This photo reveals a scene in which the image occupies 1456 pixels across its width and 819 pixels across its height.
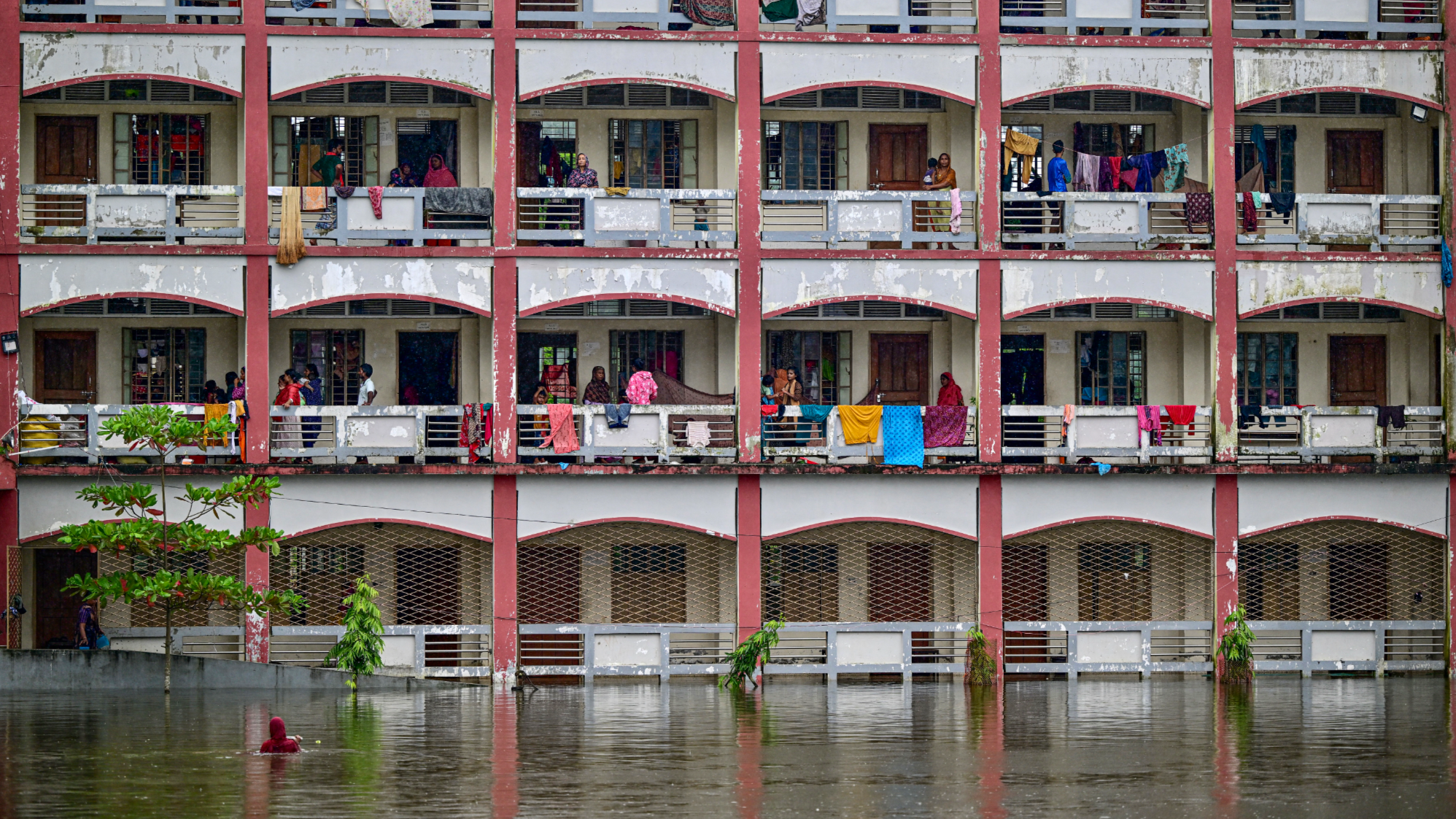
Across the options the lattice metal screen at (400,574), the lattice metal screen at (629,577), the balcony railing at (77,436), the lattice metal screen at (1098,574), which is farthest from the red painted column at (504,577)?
the lattice metal screen at (1098,574)

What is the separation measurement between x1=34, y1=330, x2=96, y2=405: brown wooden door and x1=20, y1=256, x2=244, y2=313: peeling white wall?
193 cm

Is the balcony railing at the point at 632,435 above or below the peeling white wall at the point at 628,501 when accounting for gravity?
above

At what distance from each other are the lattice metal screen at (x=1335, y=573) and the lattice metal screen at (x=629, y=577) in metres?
8.25

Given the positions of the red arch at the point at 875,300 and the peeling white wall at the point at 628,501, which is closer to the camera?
the peeling white wall at the point at 628,501

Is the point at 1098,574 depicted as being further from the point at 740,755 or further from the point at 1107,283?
the point at 740,755

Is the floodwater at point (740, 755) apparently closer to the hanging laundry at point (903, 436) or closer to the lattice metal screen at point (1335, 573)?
the hanging laundry at point (903, 436)

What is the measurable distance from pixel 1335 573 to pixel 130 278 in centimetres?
1870

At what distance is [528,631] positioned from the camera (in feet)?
83.9

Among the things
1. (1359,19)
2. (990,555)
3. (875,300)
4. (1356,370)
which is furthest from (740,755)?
(1359,19)

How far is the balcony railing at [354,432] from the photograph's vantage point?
25531 millimetres

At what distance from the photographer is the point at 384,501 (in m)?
25.7

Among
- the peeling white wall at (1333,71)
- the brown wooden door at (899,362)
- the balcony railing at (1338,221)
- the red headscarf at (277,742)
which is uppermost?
the peeling white wall at (1333,71)

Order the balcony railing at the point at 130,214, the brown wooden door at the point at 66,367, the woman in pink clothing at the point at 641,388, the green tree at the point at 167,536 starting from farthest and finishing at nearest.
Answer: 1. the brown wooden door at the point at 66,367
2. the woman in pink clothing at the point at 641,388
3. the balcony railing at the point at 130,214
4. the green tree at the point at 167,536

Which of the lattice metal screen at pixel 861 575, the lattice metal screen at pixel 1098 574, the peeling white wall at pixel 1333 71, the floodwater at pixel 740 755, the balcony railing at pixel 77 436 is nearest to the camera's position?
the floodwater at pixel 740 755
